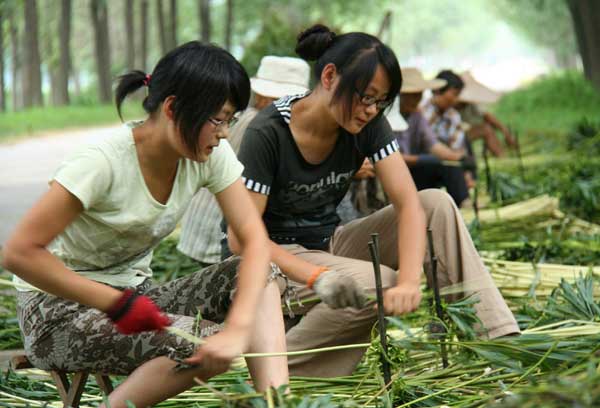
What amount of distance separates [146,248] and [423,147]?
13.4 feet

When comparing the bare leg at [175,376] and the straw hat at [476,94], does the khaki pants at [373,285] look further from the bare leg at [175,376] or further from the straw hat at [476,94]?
the straw hat at [476,94]

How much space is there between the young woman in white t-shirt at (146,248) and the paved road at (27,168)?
12.5ft

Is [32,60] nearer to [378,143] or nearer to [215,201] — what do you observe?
[215,201]

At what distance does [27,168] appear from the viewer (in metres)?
13.7

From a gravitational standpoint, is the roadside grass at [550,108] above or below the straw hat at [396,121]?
below

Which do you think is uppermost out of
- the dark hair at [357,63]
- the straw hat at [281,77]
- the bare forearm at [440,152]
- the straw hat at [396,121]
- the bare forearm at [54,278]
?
the dark hair at [357,63]

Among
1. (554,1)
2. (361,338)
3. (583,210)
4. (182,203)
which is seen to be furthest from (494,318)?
(554,1)

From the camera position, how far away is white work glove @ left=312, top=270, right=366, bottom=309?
313 centimetres

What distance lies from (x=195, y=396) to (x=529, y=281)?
207cm

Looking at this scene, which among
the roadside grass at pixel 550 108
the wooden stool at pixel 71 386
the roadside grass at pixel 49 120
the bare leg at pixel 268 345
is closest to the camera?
the bare leg at pixel 268 345

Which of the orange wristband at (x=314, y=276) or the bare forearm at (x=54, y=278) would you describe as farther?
the orange wristband at (x=314, y=276)

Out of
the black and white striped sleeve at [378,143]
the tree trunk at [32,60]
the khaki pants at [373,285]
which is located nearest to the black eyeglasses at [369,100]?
the black and white striped sleeve at [378,143]

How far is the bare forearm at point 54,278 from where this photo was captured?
2.65 m

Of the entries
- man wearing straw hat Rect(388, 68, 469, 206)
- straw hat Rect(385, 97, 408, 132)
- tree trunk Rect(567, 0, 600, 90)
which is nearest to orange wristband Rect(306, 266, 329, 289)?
straw hat Rect(385, 97, 408, 132)
